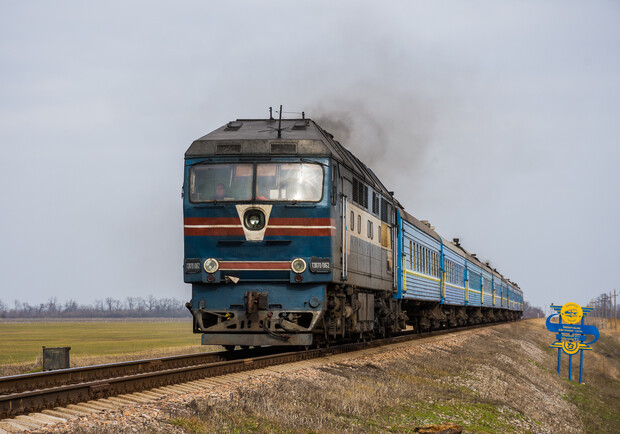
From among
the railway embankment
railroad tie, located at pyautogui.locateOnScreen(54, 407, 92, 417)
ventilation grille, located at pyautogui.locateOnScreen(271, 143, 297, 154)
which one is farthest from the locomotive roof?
railroad tie, located at pyautogui.locateOnScreen(54, 407, 92, 417)

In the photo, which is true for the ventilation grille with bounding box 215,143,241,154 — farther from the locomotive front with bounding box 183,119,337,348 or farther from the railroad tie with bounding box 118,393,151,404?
the railroad tie with bounding box 118,393,151,404

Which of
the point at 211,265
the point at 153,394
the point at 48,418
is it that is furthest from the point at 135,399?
the point at 211,265

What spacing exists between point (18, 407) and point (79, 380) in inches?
122

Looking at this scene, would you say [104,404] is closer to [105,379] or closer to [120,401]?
[120,401]

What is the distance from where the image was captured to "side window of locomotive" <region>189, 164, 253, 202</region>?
1384cm

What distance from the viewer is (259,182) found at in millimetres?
13844

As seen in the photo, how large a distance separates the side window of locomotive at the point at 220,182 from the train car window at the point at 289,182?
25 cm

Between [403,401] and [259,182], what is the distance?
516cm

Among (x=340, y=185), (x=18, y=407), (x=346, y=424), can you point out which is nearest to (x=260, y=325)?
(x=340, y=185)

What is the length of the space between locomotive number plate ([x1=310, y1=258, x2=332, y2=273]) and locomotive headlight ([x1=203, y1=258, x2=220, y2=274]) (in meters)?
1.80

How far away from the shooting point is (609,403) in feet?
80.6

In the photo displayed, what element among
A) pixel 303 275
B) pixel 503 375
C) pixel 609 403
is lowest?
pixel 609 403

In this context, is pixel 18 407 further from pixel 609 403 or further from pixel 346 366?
pixel 609 403

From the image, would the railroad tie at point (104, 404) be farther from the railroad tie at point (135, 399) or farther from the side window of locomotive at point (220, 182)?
the side window of locomotive at point (220, 182)
